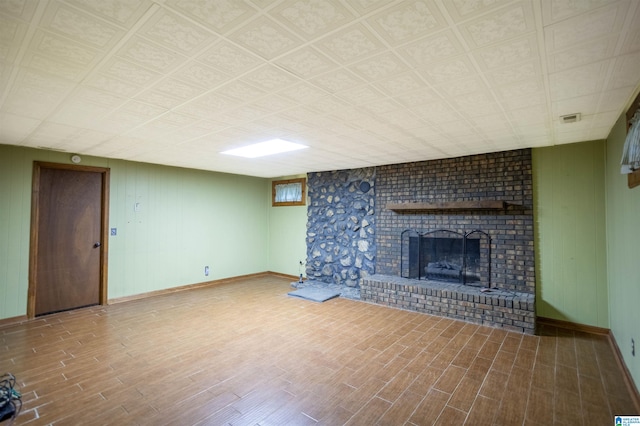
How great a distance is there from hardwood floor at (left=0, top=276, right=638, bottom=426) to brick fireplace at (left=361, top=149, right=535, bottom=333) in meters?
0.30

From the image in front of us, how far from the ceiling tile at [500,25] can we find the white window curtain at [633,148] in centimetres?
124

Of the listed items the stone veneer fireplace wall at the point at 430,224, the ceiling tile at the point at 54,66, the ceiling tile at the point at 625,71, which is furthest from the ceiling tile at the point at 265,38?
the stone veneer fireplace wall at the point at 430,224

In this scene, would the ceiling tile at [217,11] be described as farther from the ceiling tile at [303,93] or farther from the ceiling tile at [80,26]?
the ceiling tile at [303,93]

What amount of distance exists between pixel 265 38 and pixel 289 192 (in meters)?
5.36

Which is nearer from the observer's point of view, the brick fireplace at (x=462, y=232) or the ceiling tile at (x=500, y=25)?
the ceiling tile at (x=500, y=25)

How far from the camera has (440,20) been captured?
140cm

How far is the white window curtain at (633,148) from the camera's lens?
201cm

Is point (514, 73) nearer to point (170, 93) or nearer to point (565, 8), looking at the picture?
point (565, 8)

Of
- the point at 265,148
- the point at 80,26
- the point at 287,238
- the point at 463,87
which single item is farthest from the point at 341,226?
the point at 80,26

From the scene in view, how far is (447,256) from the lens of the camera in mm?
4660

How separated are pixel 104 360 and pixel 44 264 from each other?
7.49 ft

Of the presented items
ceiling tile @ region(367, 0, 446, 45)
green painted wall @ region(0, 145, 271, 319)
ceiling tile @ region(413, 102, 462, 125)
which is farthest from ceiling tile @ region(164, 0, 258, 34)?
green painted wall @ region(0, 145, 271, 319)

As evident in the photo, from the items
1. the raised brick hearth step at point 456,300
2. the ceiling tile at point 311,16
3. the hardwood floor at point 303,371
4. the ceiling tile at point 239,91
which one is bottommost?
the hardwood floor at point 303,371

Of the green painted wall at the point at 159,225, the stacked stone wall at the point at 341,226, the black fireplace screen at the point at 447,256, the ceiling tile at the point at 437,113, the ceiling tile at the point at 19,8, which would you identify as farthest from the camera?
the stacked stone wall at the point at 341,226
